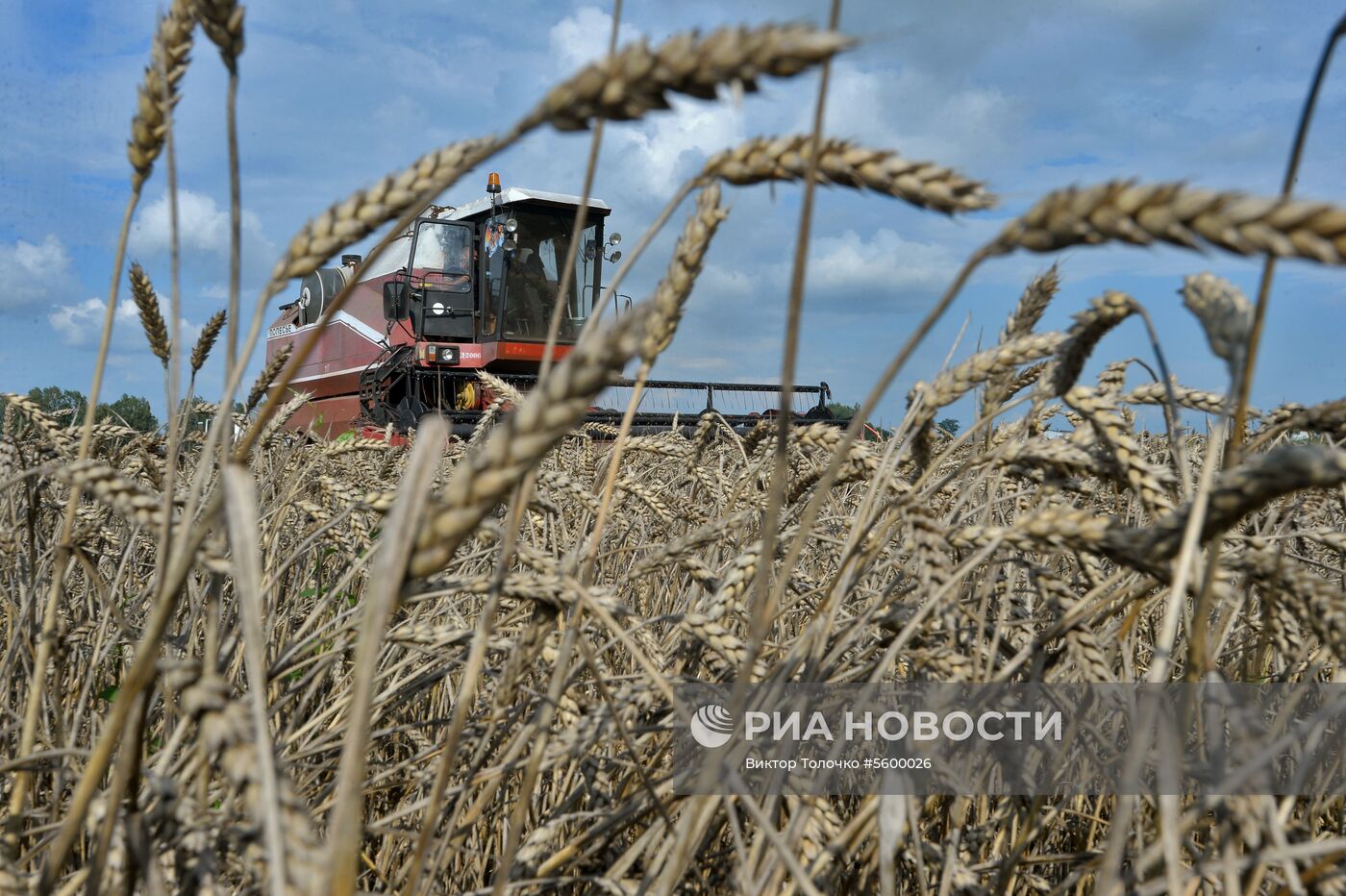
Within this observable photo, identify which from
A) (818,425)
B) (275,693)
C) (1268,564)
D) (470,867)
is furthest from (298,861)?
(275,693)

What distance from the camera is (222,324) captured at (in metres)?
1.80

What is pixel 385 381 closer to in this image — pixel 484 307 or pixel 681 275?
pixel 484 307

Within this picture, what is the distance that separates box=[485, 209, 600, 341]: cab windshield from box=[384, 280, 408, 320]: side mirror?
130cm

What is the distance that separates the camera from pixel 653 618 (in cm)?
146

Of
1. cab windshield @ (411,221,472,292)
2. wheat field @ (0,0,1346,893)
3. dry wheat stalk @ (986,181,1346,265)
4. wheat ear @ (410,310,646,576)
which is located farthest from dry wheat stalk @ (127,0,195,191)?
cab windshield @ (411,221,472,292)

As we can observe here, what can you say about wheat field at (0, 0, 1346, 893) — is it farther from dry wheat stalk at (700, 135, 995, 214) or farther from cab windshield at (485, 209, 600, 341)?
cab windshield at (485, 209, 600, 341)

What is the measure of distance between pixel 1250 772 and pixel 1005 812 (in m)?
0.90

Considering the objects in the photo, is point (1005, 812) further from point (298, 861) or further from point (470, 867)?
point (298, 861)

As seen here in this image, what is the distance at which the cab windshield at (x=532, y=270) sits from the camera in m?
13.4

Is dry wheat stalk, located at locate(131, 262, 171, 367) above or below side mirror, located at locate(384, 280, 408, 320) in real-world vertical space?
above

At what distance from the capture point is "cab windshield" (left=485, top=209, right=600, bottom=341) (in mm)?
13352

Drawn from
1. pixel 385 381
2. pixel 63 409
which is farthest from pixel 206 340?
pixel 385 381

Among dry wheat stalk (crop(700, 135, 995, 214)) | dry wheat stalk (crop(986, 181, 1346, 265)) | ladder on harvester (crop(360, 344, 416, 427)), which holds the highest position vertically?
dry wheat stalk (crop(700, 135, 995, 214))

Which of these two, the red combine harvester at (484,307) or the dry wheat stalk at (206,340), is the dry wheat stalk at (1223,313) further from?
the red combine harvester at (484,307)
